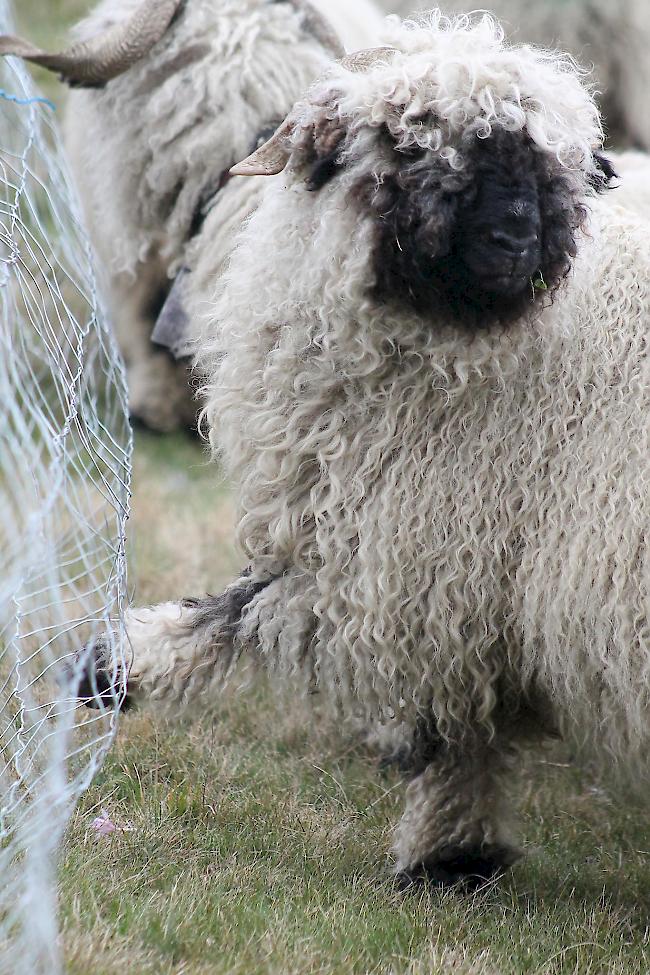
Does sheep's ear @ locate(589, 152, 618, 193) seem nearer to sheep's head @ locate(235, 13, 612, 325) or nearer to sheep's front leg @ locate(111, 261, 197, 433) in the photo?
sheep's head @ locate(235, 13, 612, 325)

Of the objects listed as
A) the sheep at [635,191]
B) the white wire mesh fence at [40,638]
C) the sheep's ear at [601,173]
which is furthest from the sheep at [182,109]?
the sheep's ear at [601,173]

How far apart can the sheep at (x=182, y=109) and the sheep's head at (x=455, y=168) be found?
112 centimetres

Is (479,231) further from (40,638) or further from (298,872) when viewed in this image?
(40,638)

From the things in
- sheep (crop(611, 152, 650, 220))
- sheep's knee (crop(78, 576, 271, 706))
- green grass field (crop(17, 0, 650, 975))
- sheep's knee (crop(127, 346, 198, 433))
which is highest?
sheep (crop(611, 152, 650, 220))

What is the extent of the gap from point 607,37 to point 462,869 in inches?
152

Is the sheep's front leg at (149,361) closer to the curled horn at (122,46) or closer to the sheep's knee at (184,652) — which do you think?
the curled horn at (122,46)

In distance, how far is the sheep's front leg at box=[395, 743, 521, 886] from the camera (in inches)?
107

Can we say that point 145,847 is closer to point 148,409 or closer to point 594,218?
point 594,218

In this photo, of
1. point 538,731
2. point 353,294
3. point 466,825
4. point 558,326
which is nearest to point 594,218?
point 558,326

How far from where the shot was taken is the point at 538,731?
267 cm

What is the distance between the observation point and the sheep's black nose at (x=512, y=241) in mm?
2178

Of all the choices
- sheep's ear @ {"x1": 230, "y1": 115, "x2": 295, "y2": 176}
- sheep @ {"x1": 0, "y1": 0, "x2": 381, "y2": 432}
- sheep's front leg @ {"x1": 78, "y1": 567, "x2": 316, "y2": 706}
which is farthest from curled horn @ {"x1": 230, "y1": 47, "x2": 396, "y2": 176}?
sheep @ {"x1": 0, "y1": 0, "x2": 381, "y2": 432}

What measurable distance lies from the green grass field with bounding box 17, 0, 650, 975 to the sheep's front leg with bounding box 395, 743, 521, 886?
0.06m

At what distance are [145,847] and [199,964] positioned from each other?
578 millimetres
